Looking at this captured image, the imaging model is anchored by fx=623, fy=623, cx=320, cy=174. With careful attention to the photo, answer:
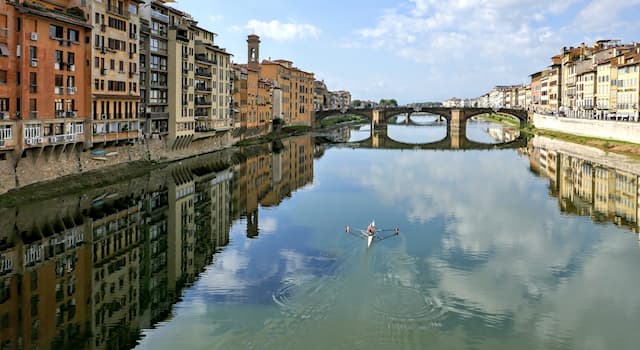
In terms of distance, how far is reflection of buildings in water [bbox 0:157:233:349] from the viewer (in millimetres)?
15961

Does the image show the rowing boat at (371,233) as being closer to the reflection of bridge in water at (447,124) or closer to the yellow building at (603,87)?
the reflection of bridge in water at (447,124)

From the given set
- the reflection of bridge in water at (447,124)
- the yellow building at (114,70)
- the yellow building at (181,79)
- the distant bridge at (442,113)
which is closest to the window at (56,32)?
the yellow building at (114,70)

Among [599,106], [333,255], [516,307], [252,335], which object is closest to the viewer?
[252,335]

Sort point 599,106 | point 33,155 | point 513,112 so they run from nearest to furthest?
point 33,155
point 599,106
point 513,112

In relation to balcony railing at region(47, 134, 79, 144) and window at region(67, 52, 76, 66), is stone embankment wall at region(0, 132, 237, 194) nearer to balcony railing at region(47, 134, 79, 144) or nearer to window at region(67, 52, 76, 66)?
balcony railing at region(47, 134, 79, 144)

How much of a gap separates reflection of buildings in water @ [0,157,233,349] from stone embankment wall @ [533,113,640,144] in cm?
3933

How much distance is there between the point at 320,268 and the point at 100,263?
762cm

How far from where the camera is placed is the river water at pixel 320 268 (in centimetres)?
1562

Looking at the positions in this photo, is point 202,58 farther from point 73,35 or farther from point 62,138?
point 62,138

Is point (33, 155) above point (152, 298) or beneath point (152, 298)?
above

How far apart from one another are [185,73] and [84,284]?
3188 centimetres

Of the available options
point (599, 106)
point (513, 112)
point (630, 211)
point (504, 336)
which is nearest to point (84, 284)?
point (504, 336)

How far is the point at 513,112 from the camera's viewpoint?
102375 mm

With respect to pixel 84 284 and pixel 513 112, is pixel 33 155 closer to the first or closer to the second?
pixel 84 284
